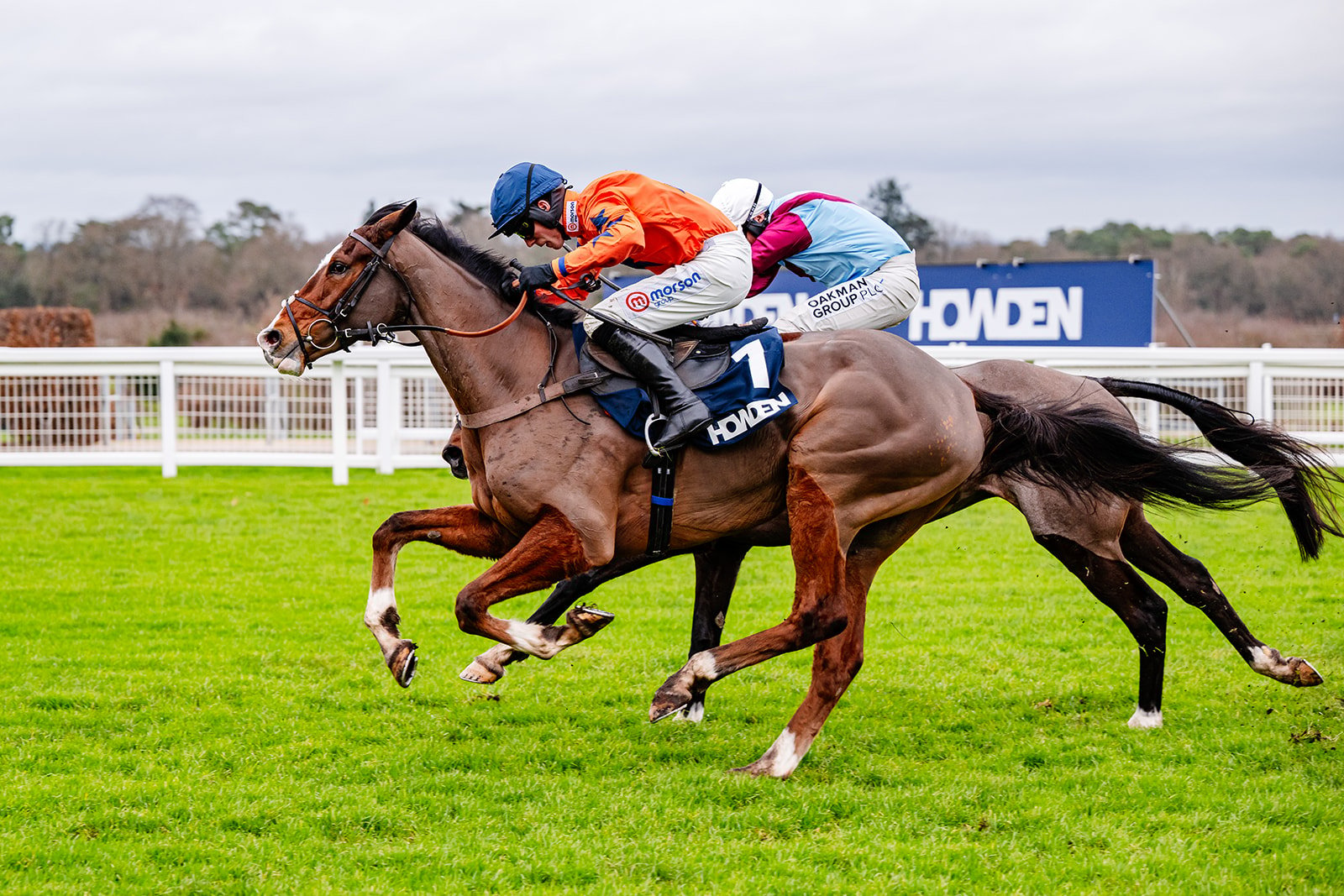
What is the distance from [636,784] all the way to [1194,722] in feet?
7.36

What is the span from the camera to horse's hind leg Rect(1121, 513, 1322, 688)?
482 centimetres

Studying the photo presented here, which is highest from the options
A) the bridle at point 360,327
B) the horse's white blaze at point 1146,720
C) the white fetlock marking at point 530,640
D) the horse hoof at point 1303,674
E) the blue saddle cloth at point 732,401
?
the bridle at point 360,327

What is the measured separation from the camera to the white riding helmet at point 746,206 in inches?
209

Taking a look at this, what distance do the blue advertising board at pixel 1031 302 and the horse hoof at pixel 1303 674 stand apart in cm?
1285

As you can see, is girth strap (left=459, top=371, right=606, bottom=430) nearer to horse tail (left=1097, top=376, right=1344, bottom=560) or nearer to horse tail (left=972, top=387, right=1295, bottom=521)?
horse tail (left=972, top=387, right=1295, bottom=521)

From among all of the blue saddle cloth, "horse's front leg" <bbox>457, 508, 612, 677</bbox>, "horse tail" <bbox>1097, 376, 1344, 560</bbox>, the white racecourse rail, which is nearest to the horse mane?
the blue saddle cloth

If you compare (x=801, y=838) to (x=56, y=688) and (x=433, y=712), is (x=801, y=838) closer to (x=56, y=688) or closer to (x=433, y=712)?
(x=433, y=712)

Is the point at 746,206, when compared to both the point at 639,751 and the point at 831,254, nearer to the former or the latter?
the point at 831,254

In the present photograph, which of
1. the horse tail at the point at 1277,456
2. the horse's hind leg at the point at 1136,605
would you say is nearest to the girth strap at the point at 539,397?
the horse's hind leg at the point at 1136,605

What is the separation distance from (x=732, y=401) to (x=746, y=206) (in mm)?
1386

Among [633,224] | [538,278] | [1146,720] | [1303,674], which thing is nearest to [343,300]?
[538,278]

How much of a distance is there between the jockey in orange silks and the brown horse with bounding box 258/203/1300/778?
194 mm

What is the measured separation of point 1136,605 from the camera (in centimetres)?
485

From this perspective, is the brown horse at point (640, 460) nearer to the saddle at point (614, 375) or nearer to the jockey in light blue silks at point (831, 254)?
the saddle at point (614, 375)
